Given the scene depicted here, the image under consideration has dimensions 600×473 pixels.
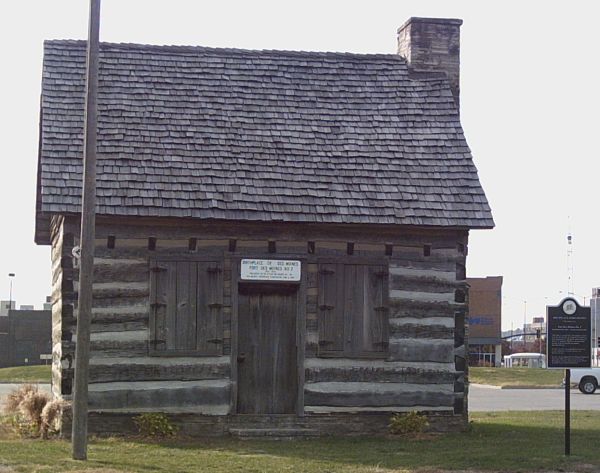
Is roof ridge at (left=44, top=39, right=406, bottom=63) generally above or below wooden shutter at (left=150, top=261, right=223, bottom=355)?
above

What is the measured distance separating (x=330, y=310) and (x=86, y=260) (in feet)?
15.7

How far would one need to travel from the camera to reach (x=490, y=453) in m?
14.8

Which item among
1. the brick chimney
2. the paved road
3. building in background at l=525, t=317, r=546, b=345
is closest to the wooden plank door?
the brick chimney

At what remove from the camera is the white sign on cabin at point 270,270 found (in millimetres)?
17234

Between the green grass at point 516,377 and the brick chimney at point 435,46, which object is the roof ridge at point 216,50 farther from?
the green grass at point 516,377

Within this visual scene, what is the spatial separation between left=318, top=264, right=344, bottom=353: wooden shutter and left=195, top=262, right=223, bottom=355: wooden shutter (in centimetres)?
160

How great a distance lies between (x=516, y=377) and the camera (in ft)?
147

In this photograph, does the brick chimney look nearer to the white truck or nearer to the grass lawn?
the grass lawn

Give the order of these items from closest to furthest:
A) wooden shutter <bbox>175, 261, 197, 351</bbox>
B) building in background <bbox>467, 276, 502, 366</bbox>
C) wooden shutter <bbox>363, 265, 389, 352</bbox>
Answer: wooden shutter <bbox>175, 261, 197, 351</bbox>, wooden shutter <bbox>363, 265, 389, 352</bbox>, building in background <bbox>467, 276, 502, 366</bbox>

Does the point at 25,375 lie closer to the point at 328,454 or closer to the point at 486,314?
the point at 328,454

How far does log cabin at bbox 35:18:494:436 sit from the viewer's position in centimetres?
1686

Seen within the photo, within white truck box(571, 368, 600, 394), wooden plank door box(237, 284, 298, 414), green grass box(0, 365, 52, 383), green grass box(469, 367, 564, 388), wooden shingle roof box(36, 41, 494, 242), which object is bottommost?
green grass box(0, 365, 52, 383)

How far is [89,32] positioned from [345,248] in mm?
5674

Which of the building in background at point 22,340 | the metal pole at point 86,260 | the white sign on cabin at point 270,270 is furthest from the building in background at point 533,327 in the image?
the metal pole at point 86,260
